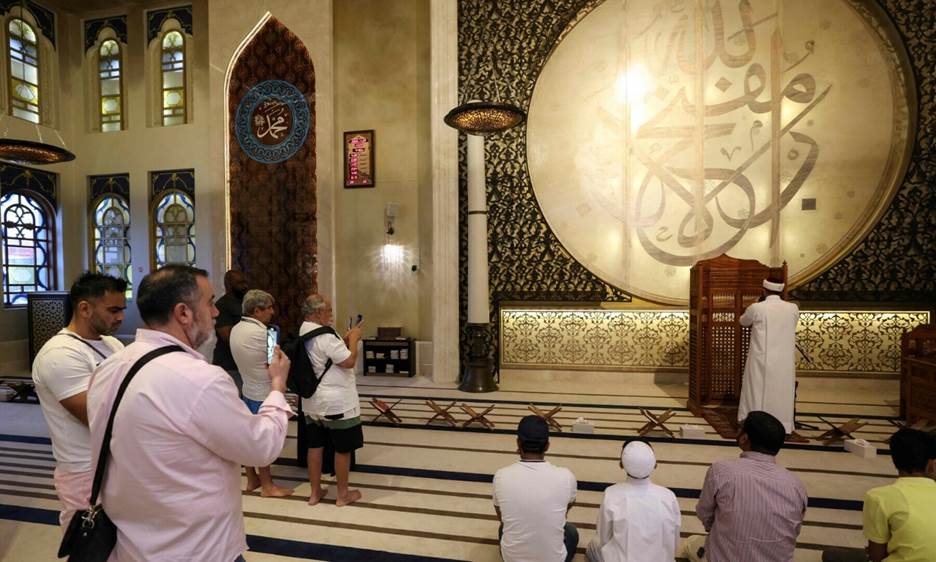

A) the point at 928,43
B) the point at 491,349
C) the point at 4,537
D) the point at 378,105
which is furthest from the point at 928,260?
the point at 4,537

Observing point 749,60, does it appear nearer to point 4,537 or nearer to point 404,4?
point 404,4

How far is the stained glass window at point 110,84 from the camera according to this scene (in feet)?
26.5

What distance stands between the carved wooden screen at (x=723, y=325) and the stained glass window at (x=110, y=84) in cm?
921

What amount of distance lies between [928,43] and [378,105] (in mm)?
6515

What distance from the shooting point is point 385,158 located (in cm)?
674

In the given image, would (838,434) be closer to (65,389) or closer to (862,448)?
(862,448)

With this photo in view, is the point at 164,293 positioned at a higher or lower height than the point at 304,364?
higher

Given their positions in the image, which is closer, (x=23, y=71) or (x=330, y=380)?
(x=330, y=380)

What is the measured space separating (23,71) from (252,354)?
832cm

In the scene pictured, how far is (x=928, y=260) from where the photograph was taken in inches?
214

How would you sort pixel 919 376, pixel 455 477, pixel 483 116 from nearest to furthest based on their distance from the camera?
1. pixel 455 477
2. pixel 919 376
3. pixel 483 116

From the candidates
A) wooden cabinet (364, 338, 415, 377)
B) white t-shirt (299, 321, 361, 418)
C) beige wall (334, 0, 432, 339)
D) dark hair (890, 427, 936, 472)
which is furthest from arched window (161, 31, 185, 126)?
dark hair (890, 427, 936, 472)

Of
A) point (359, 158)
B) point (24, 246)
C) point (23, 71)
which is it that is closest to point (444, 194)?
point (359, 158)

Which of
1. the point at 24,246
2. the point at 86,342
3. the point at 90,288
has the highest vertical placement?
the point at 24,246
